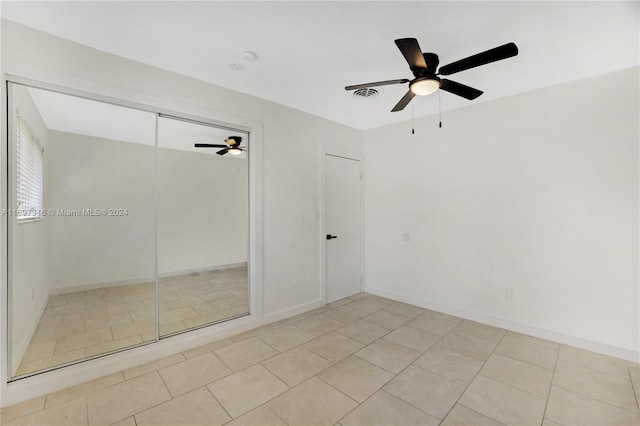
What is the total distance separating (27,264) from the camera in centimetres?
221

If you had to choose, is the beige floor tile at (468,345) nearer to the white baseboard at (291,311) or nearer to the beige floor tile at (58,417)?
the white baseboard at (291,311)

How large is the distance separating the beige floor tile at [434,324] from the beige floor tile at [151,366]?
2.57 m

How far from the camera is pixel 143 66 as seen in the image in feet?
8.18

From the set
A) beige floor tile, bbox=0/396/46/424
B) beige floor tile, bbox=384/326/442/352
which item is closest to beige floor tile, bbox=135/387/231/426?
beige floor tile, bbox=0/396/46/424

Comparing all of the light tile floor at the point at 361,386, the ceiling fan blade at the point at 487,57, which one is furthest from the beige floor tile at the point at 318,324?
the ceiling fan blade at the point at 487,57

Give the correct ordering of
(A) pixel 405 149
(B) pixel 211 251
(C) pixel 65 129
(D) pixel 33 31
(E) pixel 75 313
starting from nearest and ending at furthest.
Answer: (D) pixel 33 31 < (C) pixel 65 129 < (E) pixel 75 313 < (B) pixel 211 251 < (A) pixel 405 149

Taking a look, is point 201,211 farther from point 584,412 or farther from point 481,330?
point 584,412

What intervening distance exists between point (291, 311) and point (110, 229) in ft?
7.33

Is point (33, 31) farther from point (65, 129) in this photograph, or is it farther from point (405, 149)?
point (405, 149)

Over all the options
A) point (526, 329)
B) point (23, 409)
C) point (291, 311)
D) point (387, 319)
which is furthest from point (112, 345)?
point (526, 329)

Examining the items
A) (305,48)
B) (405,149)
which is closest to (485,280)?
(405,149)

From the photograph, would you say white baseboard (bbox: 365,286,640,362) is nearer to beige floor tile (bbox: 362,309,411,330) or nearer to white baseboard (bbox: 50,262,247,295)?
beige floor tile (bbox: 362,309,411,330)

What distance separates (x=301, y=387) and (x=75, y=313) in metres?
2.38

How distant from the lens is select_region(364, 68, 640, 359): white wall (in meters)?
2.61
